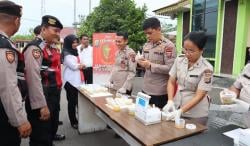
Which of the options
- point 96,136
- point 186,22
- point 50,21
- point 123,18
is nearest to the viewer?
point 50,21

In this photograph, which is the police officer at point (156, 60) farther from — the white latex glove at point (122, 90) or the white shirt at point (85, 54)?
the white shirt at point (85, 54)

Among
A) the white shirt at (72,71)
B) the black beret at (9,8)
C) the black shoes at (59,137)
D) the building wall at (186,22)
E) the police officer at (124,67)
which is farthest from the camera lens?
the building wall at (186,22)

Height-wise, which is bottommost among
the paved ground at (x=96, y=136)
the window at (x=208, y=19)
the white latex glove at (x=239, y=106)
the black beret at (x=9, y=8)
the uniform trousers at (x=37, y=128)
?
the paved ground at (x=96, y=136)

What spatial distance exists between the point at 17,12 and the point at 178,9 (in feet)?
32.5

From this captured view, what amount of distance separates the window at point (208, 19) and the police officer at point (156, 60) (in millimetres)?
7275

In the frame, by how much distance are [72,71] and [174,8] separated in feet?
26.5

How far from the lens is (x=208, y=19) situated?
9422 mm

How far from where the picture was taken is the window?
913 cm

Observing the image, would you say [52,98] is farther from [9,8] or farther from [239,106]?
[239,106]

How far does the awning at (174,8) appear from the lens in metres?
10.2

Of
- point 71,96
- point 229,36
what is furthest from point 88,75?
point 229,36

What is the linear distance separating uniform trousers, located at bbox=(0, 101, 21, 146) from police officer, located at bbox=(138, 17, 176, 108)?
52.5 inches

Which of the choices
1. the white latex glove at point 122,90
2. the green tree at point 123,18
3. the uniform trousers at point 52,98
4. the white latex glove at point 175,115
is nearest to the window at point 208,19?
the green tree at point 123,18

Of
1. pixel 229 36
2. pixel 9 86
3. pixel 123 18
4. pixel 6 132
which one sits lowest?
pixel 6 132
